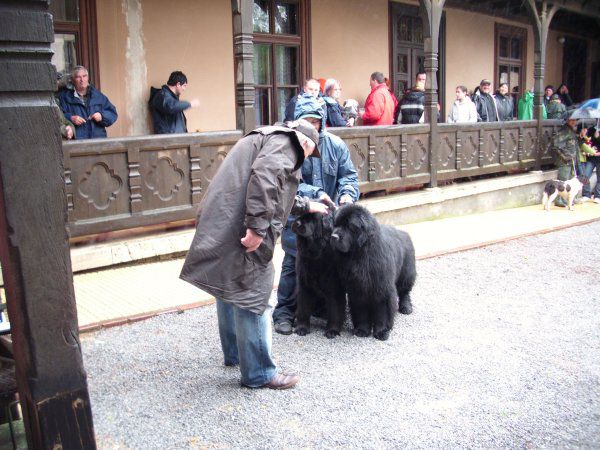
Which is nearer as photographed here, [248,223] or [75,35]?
[248,223]

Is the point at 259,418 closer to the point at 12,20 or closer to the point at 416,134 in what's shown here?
the point at 12,20

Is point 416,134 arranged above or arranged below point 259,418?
above

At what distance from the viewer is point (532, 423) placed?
355cm

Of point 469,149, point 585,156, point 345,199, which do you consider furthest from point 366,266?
point 585,156

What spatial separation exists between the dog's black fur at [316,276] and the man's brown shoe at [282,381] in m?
0.92

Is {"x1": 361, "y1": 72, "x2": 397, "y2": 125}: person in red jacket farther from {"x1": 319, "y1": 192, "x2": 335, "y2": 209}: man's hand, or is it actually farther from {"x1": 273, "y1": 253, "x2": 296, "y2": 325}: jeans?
{"x1": 319, "y1": 192, "x2": 335, "y2": 209}: man's hand

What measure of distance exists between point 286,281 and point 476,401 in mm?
1918

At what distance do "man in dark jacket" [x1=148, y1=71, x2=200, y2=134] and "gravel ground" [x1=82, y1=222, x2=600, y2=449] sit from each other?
3410 mm

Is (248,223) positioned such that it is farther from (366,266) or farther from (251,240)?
(366,266)

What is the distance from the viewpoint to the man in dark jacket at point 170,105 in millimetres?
8055

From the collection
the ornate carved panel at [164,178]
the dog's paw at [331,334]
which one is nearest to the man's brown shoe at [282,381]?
the dog's paw at [331,334]

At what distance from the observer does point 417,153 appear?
1033 centimetres

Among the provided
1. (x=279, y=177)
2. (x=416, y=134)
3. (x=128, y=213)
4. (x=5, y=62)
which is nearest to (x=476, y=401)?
(x=279, y=177)

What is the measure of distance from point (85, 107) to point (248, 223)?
185 inches
